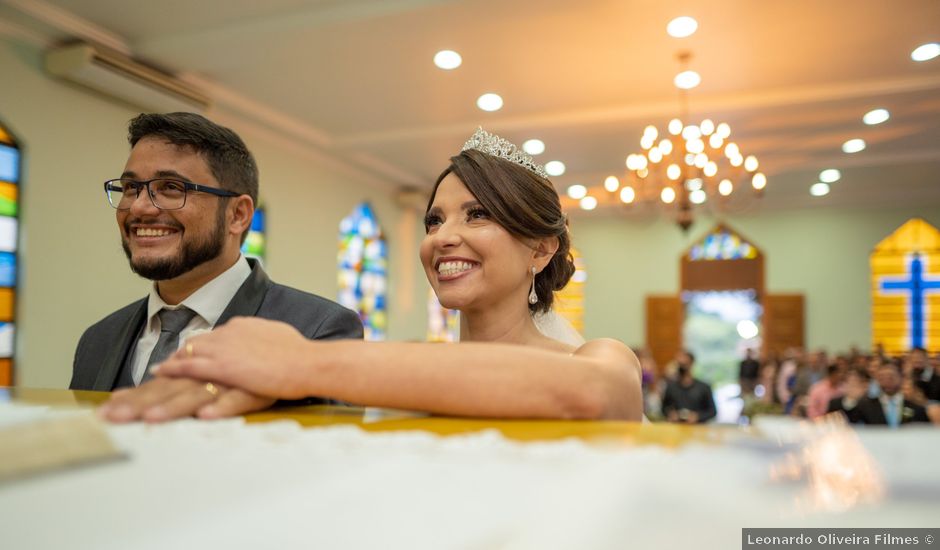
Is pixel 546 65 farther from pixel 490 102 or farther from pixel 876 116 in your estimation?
pixel 876 116

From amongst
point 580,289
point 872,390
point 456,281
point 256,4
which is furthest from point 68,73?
point 580,289

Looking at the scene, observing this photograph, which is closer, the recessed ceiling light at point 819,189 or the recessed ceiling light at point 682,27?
the recessed ceiling light at point 682,27

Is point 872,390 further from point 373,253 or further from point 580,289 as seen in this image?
point 580,289

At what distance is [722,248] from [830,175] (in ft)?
13.5

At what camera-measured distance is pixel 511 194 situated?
172 centimetres

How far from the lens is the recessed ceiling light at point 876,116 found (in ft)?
25.3

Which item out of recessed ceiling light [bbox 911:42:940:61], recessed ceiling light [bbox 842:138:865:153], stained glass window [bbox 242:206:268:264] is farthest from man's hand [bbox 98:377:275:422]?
recessed ceiling light [bbox 842:138:865:153]

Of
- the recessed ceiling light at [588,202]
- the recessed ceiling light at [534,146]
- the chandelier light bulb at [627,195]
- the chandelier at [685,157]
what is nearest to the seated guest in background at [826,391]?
the chandelier at [685,157]

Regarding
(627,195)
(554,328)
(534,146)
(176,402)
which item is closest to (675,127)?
(627,195)

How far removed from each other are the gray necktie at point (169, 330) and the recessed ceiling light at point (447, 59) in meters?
4.82

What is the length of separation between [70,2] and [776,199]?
12.3 m

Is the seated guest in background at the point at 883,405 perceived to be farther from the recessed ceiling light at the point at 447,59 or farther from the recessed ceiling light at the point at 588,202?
the recessed ceiling light at the point at 588,202

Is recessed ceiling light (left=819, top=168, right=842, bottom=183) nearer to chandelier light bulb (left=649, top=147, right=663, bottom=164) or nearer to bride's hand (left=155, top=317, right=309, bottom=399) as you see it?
chandelier light bulb (left=649, top=147, right=663, bottom=164)

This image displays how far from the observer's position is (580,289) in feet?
52.9
